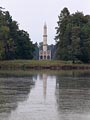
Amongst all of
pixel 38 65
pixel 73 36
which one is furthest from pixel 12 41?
pixel 73 36

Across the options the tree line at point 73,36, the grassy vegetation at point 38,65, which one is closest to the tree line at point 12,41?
the grassy vegetation at point 38,65

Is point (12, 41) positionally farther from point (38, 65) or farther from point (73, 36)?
point (73, 36)

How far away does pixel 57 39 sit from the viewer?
393ft

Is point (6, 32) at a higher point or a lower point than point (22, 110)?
higher

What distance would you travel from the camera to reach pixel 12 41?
4294 inches

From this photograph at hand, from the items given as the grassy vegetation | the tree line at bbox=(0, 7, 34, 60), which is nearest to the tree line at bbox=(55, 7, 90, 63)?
the grassy vegetation

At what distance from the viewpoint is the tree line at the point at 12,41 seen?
10516 cm

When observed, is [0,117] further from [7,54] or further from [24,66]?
[7,54]

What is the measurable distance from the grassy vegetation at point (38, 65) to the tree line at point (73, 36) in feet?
12.7

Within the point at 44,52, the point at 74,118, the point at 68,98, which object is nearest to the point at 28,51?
the point at 44,52

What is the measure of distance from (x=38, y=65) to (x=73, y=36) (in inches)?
452

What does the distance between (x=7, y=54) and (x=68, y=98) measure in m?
84.0

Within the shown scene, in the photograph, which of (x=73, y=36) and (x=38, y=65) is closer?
(x=38, y=65)

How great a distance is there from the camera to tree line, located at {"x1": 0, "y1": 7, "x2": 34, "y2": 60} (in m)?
105
